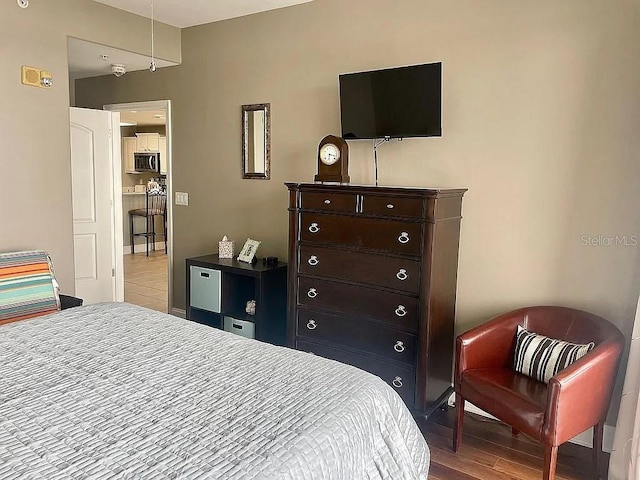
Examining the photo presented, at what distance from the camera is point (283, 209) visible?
4.03 metres

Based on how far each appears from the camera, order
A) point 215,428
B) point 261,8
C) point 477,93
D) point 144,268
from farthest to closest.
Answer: point 144,268
point 261,8
point 477,93
point 215,428

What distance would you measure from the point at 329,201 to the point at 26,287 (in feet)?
6.41

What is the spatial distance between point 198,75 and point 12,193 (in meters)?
1.88

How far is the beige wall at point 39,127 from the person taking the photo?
3.36 meters

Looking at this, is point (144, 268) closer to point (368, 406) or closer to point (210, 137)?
point (210, 137)

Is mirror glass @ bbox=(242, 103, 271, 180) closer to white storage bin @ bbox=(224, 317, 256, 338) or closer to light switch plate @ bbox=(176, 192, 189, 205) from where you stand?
light switch plate @ bbox=(176, 192, 189, 205)

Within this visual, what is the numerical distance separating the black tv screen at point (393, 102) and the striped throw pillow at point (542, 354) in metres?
1.32

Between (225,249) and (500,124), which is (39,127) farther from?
(500,124)

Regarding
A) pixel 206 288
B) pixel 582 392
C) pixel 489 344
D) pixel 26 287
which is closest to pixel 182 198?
pixel 206 288

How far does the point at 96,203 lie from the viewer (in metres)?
4.70

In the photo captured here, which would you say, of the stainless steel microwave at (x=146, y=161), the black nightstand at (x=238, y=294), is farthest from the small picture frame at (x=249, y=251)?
the stainless steel microwave at (x=146, y=161)

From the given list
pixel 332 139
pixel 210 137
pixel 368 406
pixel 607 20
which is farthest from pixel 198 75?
pixel 368 406

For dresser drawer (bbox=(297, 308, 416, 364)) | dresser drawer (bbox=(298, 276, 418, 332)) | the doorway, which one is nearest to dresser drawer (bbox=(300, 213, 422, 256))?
dresser drawer (bbox=(298, 276, 418, 332))

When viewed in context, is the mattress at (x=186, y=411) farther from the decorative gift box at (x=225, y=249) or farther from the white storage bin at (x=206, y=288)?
the decorative gift box at (x=225, y=249)
